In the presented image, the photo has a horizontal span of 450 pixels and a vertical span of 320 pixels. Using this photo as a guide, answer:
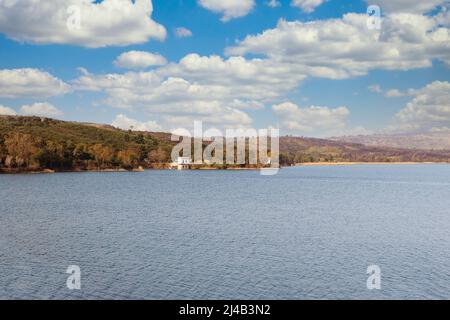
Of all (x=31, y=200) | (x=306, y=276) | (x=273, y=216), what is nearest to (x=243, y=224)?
(x=273, y=216)

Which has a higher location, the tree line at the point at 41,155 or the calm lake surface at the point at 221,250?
the tree line at the point at 41,155

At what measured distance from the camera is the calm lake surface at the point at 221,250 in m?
30.6

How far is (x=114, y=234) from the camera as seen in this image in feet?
162

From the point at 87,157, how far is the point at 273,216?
14630cm

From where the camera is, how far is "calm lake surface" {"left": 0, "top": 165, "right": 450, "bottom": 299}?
100ft

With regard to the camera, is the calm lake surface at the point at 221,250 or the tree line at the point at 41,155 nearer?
the calm lake surface at the point at 221,250

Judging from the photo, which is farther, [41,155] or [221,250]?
[41,155]

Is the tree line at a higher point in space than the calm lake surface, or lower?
higher

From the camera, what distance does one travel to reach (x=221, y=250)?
41.7 metres

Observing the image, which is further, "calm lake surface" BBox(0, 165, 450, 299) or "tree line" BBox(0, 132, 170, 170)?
"tree line" BBox(0, 132, 170, 170)

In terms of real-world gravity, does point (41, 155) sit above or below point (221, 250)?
above

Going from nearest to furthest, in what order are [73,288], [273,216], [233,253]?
[73,288] < [233,253] < [273,216]
